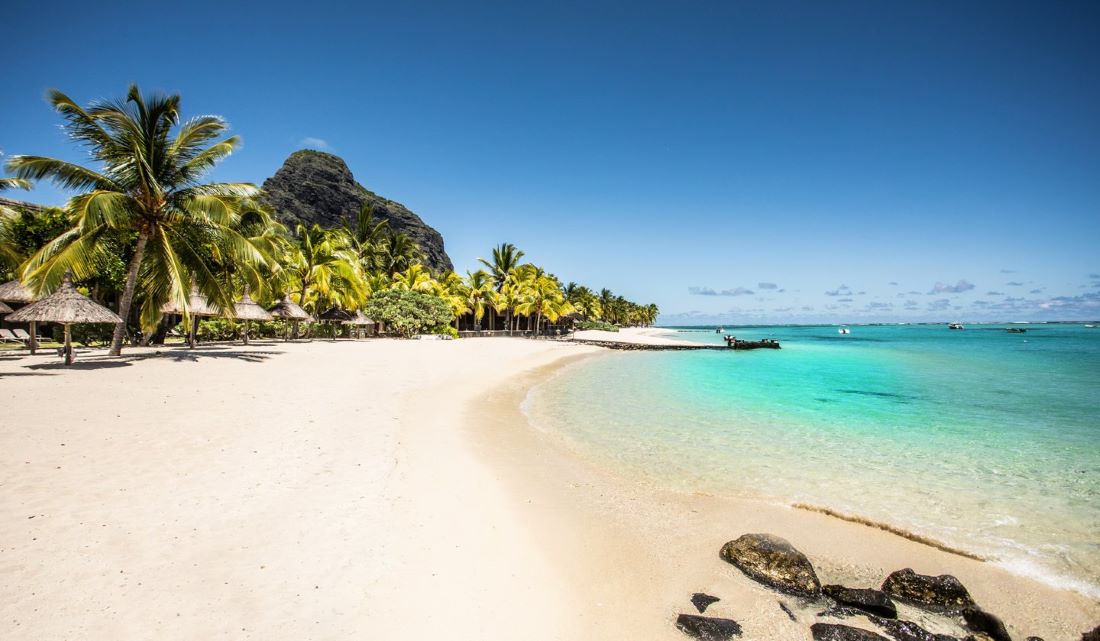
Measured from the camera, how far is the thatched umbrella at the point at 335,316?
31.4 m

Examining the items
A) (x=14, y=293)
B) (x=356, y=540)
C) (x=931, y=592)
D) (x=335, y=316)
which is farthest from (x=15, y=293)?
(x=931, y=592)

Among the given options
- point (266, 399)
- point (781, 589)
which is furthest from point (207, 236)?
point (781, 589)

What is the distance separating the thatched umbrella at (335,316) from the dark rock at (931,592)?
107 ft

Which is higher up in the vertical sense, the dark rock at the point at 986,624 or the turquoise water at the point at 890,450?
the dark rock at the point at 986,624

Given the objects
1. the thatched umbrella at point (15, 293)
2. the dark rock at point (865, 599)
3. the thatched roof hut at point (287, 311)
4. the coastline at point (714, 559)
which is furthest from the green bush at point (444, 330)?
the dark rock at point (865, 599)

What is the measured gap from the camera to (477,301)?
48281mm

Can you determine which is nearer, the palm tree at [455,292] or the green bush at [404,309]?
the green bush at [404,309]

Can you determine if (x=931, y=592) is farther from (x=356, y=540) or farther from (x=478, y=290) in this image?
(x=478, y=290)

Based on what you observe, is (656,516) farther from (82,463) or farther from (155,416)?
(155,416)

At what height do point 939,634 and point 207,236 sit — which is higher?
point 207,236

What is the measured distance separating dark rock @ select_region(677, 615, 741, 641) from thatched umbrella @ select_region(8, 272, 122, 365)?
1662cm

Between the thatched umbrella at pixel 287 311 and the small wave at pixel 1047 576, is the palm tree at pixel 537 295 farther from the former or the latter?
the small wave at pixel 1047 576

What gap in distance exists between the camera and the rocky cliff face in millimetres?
82938

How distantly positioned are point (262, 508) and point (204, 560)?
99 cm
